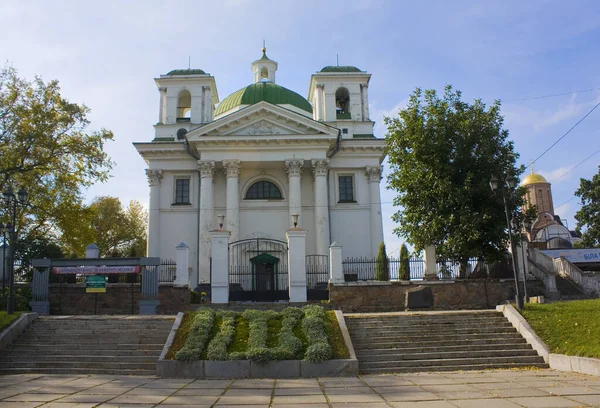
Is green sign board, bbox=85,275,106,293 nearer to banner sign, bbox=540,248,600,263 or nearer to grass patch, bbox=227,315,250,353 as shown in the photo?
grass patch, bbox=227,315,250,353

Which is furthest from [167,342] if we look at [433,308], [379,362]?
[433,308]

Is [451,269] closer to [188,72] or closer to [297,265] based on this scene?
[297,265]

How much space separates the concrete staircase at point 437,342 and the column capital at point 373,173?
18.0 m

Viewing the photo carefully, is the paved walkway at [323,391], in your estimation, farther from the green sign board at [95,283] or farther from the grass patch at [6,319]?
the green sign board at [95,283]

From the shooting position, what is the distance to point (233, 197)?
1222 inches

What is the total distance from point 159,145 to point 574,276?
25121 millimetres

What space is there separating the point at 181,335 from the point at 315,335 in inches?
145

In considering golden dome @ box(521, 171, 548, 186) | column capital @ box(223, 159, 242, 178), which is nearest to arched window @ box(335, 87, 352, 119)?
column capital @ box(223, 159, 242, 178)

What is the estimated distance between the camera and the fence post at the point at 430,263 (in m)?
21.7

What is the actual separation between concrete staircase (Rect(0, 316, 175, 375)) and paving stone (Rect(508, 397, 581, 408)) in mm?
8435

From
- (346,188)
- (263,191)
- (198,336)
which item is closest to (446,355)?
(198,336)

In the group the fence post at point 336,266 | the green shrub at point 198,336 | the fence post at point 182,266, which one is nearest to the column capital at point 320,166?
the fence post at point 336,266

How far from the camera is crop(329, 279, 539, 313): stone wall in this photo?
65.6 feet

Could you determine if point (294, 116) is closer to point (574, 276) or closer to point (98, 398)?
point (574, 276)
